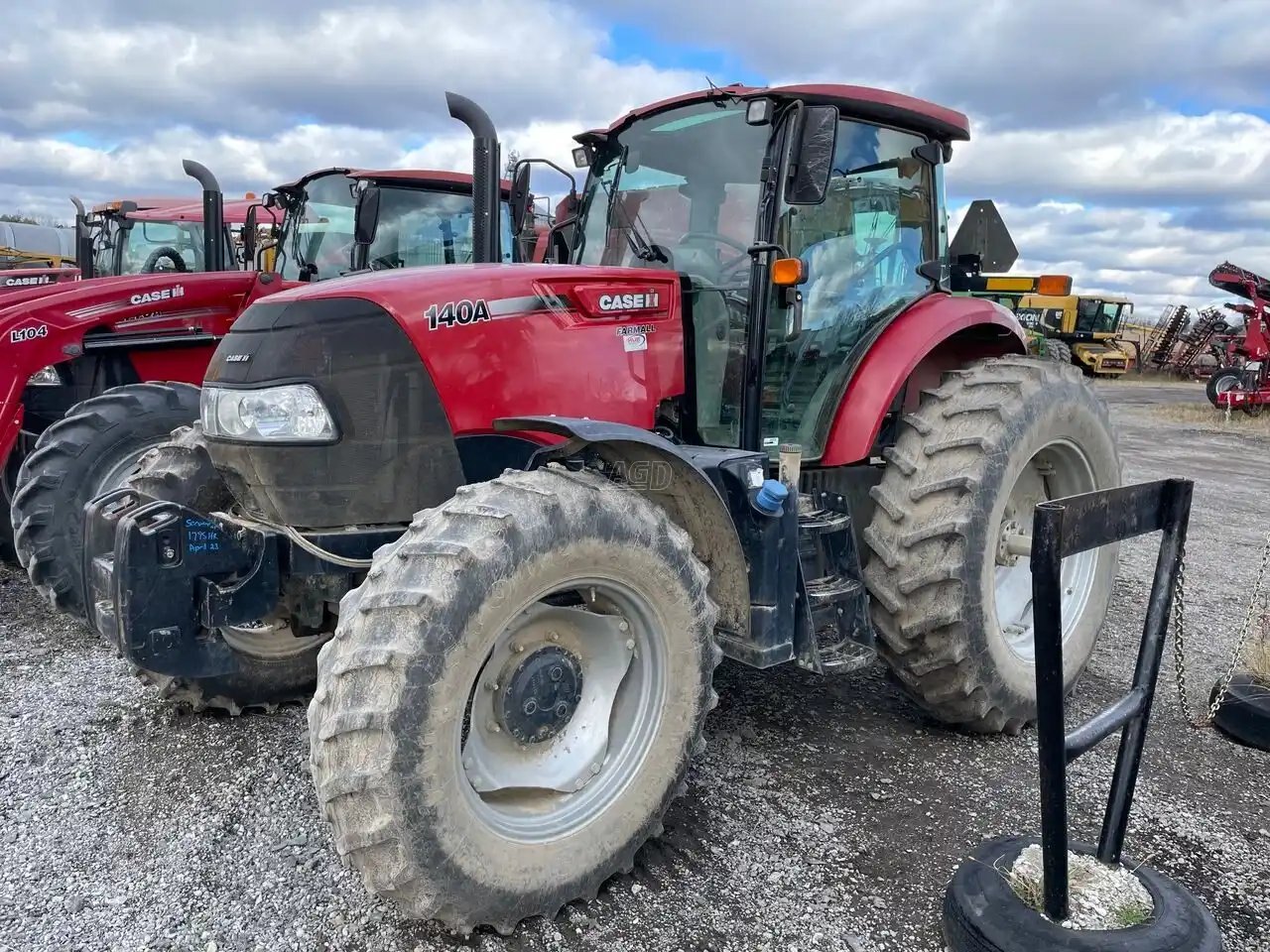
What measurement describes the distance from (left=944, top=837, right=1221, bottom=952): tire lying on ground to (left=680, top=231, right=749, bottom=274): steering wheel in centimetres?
208

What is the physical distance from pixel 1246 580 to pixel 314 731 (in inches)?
247

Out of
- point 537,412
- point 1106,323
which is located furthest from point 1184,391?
point 537,412

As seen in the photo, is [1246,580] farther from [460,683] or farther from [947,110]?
[460,683]

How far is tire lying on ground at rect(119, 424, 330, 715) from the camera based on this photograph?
3.39 m

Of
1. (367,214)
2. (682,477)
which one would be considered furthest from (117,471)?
(682,477)

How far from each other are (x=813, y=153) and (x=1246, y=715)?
8.88 feet

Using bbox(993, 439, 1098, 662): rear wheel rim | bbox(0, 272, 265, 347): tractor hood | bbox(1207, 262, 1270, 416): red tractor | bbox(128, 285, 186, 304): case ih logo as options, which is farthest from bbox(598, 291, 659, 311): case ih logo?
bbox(1207, 262, 1270, 416): red tractor

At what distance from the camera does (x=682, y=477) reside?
2.99 metres

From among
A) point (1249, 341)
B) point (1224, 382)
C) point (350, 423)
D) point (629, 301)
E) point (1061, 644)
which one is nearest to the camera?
point (1061, 644)

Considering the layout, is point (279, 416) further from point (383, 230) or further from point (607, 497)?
point (383, 230)

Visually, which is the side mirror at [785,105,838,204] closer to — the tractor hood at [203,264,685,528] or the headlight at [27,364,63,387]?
the tractor hood at [203,264,685,528]

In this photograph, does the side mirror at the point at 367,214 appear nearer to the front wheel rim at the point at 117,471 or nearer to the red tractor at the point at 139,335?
the red tractor at the point at 139,335

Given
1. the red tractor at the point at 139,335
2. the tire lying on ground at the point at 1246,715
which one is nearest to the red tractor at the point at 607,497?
the tire lying on ground at the point at 1246,715

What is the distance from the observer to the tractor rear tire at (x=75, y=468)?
452 centimetres
